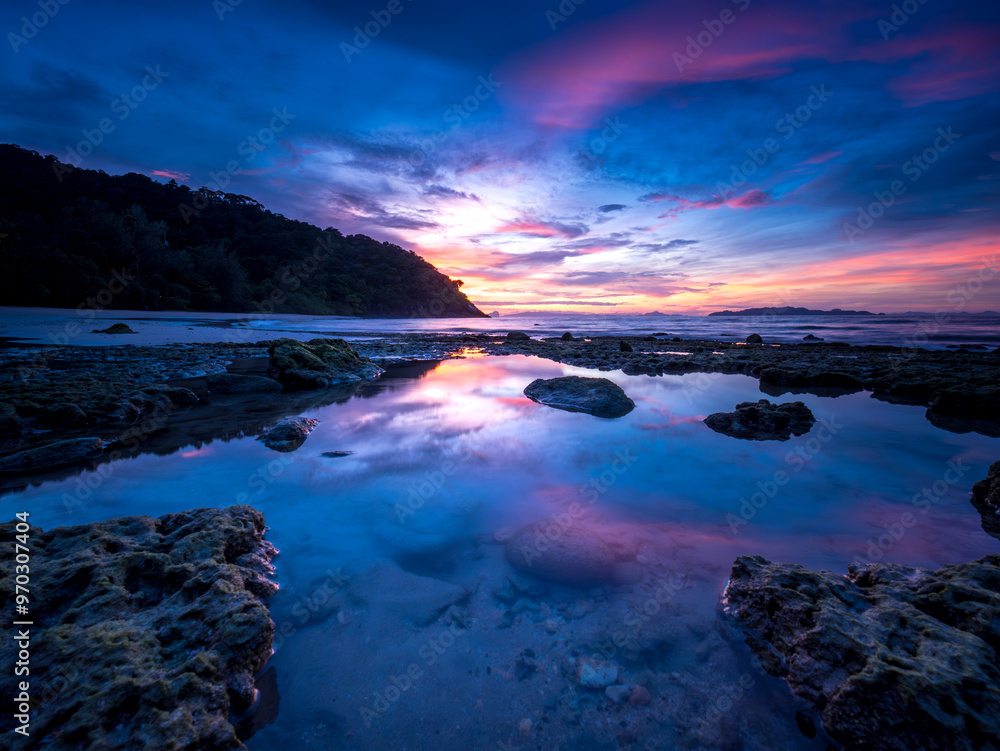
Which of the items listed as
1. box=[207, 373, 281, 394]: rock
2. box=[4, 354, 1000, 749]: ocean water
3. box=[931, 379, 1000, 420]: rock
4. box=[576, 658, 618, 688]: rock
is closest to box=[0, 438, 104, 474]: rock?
box=[4, 354, 1000, 749]: ocean water

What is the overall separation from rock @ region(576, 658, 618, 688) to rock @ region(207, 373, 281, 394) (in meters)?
9.85

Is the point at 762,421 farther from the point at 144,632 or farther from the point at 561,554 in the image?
the point at 144,632

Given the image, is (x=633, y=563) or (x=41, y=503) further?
(x=41, y=503)

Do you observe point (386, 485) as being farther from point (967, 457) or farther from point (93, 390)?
point (967, 457)

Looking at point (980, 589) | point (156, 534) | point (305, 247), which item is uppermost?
point (305, 247)

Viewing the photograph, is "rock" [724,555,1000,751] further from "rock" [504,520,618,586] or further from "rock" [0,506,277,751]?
"rock" [0,506,277,751]

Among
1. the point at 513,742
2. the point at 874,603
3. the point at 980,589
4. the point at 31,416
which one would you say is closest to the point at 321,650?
the point at 513,742

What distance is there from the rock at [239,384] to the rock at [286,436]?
4002 mm

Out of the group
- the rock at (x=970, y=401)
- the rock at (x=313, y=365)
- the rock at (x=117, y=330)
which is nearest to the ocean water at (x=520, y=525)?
the rock at (x=970, y=401)

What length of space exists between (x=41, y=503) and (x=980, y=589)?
7.52 m

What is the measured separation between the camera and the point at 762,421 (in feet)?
22.5

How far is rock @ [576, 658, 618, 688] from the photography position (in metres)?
2.07

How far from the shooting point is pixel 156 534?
3.03 metres

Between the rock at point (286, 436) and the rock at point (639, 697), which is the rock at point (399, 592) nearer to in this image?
the rock at point (639, 697)
